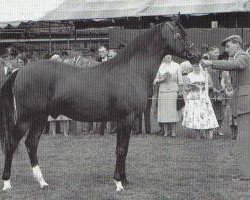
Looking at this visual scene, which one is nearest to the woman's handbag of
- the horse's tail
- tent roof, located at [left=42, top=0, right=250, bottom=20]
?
the horse's tail

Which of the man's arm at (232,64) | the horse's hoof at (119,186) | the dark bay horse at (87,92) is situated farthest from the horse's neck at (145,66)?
the horse's hoof at (119,186)

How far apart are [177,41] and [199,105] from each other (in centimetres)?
474

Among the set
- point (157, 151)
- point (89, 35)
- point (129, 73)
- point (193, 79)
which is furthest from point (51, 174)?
point (89, 35)

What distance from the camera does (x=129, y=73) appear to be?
7812 mm

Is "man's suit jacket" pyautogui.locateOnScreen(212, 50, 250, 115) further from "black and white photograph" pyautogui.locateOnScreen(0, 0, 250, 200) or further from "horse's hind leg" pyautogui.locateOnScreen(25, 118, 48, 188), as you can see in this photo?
"horse's hind leg" pyautogui.locateOnScreen(25, 118, 48, 188)

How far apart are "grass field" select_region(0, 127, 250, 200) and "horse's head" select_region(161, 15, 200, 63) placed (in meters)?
1.83

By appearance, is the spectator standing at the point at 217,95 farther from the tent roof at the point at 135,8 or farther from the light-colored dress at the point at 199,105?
the tent roof at the point at 135,8

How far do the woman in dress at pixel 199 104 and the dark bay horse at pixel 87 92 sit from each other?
461 centimetres

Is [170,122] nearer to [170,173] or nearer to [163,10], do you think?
[170,173]

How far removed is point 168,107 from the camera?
519 inches

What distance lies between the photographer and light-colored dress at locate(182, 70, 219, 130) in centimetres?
1248

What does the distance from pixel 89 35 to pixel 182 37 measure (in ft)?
60.6

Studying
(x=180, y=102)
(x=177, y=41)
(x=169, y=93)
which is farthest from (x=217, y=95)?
(x=177, y=41)

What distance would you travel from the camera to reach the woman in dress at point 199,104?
1248 centimetres
